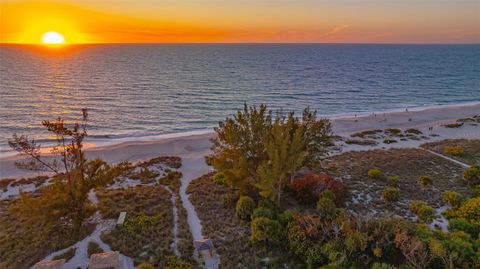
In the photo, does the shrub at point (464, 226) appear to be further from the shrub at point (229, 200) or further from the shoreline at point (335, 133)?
the shoreline at point (335, 133)

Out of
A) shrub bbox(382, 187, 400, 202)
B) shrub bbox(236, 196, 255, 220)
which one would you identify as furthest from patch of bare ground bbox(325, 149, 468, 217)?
shrub bbox(236, 196, 255, 220)

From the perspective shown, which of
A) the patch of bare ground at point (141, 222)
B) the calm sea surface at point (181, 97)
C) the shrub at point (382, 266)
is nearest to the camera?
the shrub at point (382, 266)

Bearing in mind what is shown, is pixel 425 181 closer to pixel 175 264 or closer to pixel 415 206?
pixel 415 206

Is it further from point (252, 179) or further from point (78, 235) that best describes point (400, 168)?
point (78, 235)

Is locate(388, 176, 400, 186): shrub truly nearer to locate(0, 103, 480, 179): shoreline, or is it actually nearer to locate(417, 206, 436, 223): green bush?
locate(417, 206, 436, 223): green bush

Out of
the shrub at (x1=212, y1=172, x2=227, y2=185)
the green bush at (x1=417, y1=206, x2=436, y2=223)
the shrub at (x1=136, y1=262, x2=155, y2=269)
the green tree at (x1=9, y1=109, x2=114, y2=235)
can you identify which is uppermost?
the green tree at (x1=9, y1=109, x2=114, y2=235)

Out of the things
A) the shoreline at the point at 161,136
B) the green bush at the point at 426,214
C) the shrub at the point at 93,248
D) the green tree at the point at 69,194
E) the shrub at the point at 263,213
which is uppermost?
the green tree at the point at 69,194

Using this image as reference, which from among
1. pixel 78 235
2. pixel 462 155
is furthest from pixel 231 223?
pixel 462 155

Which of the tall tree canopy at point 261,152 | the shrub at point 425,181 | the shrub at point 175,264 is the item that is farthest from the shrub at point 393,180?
the shrub at point 175,264
